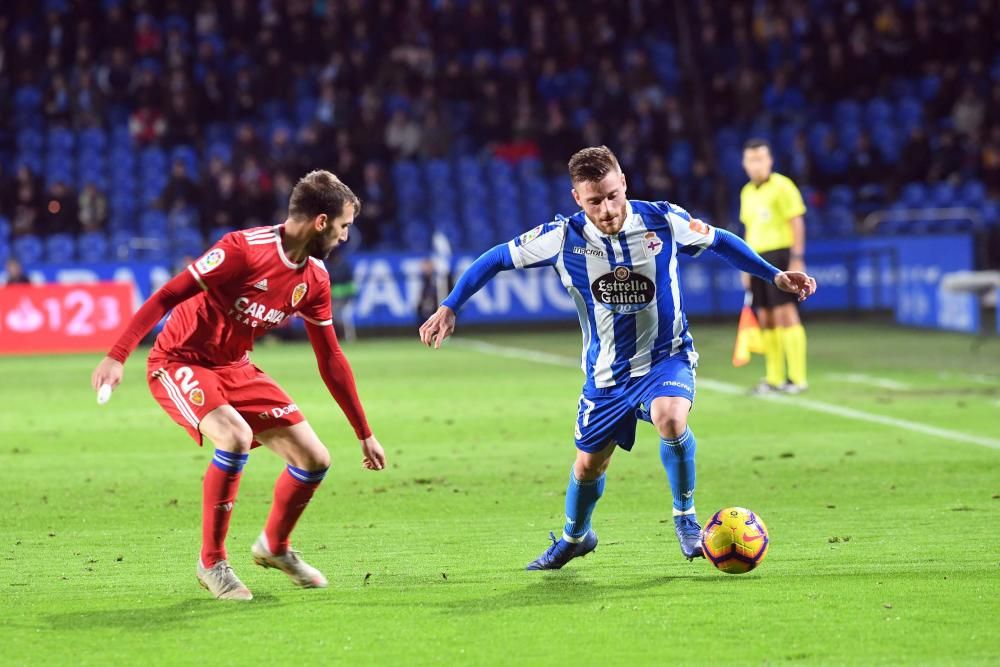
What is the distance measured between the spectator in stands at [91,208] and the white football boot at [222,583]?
Answer: 1970cm

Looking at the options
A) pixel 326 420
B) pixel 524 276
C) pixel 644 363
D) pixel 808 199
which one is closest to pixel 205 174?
pixel 524 276

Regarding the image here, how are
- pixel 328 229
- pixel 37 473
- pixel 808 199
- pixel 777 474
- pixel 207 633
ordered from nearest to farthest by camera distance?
pixel 207 633
pixel 328 229
pixel 777 474
pixel 37 473
pixel 808 199

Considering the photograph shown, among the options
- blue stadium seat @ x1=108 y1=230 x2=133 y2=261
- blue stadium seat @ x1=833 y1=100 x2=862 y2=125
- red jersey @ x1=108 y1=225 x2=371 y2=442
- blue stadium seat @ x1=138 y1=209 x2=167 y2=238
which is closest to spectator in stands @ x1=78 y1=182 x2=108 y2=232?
blue stadium seat @ x1=108 y1=230 x2=133 y2=261

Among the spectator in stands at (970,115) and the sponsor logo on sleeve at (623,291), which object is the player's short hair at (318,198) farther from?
the spectator in stands at (970,115)

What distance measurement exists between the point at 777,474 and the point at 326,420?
196 inches

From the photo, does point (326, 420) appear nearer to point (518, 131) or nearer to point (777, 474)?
point (777, 474)

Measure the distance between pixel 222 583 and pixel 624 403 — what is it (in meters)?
1.86

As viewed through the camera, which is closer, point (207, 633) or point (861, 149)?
point (207, 633)

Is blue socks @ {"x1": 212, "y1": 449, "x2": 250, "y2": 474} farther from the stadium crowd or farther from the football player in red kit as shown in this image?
the stadium crowd

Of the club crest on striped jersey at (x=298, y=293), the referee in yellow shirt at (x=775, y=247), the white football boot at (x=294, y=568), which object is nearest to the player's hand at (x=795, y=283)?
the club crest on striped jersey at (x=298, y=293)

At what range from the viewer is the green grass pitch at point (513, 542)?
16.6 feet

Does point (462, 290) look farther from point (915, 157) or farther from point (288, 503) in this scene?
point (915, 157)

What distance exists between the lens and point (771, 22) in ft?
97.0

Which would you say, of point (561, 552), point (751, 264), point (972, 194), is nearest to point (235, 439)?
point (561, 552)
